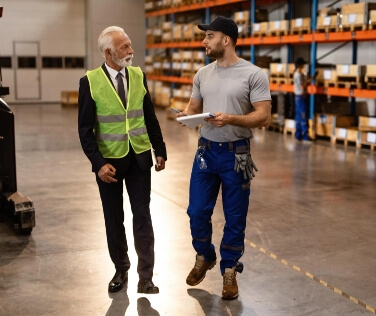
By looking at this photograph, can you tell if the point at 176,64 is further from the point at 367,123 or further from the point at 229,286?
the point at 229,286

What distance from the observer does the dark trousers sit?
4.32 m

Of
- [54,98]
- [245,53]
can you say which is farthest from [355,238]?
[54,98]

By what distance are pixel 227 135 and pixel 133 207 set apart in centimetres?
88

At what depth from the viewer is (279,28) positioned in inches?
583

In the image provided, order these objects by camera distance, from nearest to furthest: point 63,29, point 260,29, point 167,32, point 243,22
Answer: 1. point 260,29
2. point 243,22
3. point 167,32
4. point 63,29

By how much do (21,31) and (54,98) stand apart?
10.5 feet

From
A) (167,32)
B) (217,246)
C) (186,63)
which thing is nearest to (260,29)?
(186,63)

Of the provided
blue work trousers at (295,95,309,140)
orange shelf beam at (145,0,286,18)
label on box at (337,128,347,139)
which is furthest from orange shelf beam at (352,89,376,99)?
orange shelf beam at (145,0,286,18)

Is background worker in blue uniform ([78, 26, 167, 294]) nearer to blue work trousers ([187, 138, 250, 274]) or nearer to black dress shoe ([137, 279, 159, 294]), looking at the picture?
black dress shoe ([137, 279, 159, 294])

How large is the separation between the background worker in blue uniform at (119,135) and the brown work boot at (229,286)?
0.55 metres

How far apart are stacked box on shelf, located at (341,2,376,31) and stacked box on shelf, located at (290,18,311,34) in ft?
4.54

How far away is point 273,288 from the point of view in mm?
4637

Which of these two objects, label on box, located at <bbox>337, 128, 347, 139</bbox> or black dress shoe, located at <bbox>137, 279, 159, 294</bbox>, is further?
label on box, located at <bbox>337, 128, 347, 139</bbox>

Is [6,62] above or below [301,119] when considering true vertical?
above
